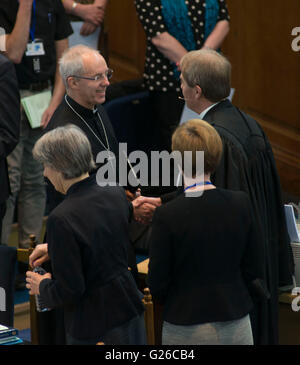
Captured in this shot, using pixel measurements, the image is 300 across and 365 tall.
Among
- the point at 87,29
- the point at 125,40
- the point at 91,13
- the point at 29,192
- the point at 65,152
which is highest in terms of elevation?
the point at 91,13

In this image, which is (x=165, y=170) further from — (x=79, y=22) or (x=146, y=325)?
(x=146, y=325)

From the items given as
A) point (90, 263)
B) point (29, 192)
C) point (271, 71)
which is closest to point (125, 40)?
point (271, 71)

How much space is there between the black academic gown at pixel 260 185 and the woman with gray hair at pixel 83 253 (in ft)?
2.00

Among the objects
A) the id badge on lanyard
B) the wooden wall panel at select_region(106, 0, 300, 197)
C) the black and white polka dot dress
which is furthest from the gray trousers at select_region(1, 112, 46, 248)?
the wooden wall panel at select_region(106, 0, 300, 197)

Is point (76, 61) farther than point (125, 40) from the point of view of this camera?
No

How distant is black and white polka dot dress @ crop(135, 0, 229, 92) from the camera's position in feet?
16.9

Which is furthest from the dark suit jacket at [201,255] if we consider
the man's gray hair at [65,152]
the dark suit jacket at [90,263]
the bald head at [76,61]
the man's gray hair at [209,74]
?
the bald head at [76,61]

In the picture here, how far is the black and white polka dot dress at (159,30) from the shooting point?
5141 mm

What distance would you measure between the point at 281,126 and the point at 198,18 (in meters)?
1.07

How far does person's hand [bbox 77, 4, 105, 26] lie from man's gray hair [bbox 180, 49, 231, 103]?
234cm

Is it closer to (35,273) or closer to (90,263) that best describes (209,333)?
(90,263)

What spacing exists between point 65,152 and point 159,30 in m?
2.46

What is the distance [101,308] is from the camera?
114 inches

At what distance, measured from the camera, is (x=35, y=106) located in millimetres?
4887
